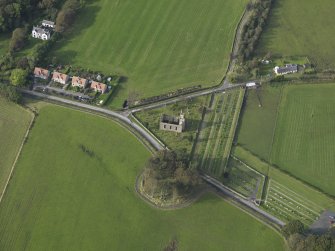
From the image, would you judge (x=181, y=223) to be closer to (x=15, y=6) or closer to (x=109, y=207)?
(x=109, y=207)

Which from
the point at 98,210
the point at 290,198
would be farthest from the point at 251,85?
the point at 98,210

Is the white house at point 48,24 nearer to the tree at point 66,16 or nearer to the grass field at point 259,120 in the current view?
the tree at point 66,16

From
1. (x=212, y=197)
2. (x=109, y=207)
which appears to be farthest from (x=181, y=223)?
(x=109, y=207)

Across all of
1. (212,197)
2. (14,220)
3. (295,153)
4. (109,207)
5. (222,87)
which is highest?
(222,87)

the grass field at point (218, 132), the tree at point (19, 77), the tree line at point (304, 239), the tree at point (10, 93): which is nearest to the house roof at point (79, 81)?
the tree at point (19, 77)

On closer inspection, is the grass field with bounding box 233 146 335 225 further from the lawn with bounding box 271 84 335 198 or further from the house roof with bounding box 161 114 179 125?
the house roof with bounding box 161 114 179 125

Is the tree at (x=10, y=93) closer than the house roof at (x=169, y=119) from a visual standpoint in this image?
No

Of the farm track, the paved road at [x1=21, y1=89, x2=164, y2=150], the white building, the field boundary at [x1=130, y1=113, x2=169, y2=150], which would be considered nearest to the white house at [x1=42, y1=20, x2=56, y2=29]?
the paved road at [x1=21, y1=89, x2=164, y2=150]
